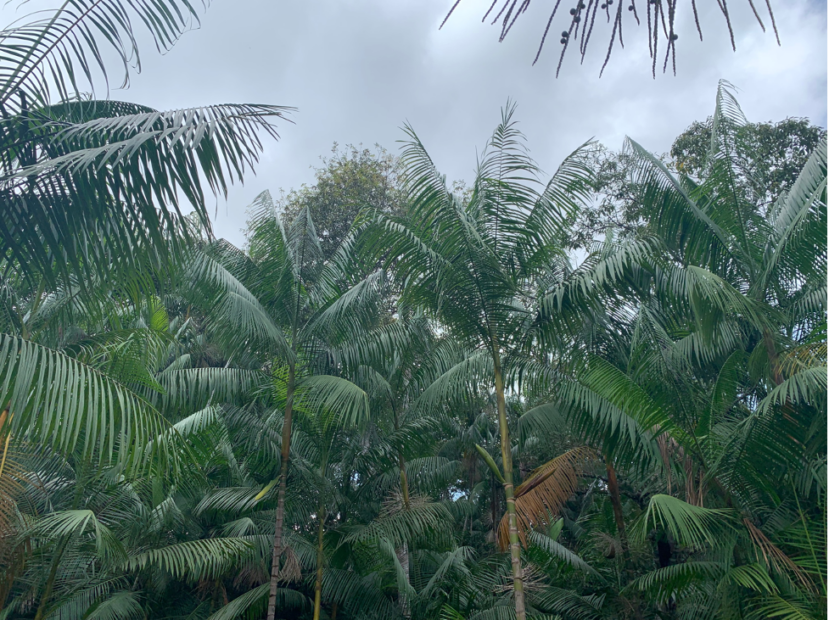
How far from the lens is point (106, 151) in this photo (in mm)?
3238

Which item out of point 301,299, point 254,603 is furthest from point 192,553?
point 301,299

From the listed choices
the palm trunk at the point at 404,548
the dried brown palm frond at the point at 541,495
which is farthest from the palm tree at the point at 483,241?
the palm trunk at the point at 404,548

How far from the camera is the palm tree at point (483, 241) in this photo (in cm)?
664

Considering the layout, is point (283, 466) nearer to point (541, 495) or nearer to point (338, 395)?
point (338, 395)

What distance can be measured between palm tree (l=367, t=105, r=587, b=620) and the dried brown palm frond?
0.92 meters

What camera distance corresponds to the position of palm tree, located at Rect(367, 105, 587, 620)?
6.64 meters

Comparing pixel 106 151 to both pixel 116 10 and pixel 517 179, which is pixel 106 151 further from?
pixel 517 179

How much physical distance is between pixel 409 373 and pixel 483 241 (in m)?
4.77

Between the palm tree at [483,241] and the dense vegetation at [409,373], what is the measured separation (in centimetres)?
3

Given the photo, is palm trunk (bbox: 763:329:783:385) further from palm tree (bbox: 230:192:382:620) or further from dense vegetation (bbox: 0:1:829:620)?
palm tree (bbox: 230:192:382:620)

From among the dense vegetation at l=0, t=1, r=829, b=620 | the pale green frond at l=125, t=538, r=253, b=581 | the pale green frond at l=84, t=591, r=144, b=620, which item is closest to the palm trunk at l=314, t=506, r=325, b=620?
the dense vegetation at l=0, t=1, r=829, b=620

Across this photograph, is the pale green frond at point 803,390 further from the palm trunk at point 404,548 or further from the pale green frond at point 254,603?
the pale green frond at point 254,603

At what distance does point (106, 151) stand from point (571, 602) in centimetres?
807

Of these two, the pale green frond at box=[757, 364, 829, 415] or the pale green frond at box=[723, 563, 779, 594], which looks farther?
the pale green frond at box=[723, 563, 779, 594]
